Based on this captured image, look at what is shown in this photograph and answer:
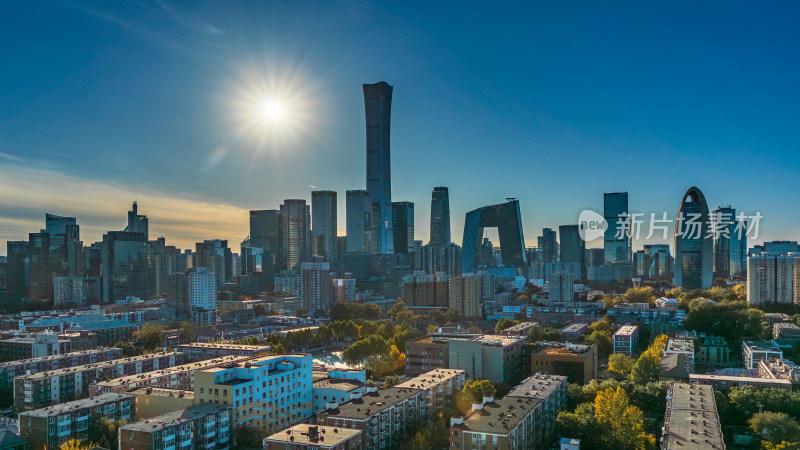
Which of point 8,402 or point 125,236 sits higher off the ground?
point 125,236

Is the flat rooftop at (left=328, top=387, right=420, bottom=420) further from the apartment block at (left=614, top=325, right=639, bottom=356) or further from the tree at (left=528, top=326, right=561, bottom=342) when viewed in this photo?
the apartment block at (left=614, top=325, right=639, bottom=356)

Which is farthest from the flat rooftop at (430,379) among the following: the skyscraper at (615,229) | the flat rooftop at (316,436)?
→ the skyscraper at (615,229)

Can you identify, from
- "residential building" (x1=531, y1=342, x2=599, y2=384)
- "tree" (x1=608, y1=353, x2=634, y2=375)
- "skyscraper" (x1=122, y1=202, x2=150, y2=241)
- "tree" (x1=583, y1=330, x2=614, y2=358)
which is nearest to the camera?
"residential building" (x1=531, y1=342, x2=599, y2=384)

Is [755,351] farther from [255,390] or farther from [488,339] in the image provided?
[255,390]

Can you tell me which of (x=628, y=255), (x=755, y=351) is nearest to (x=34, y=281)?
(x=755, y=351)

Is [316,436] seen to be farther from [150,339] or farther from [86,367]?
[150,339]

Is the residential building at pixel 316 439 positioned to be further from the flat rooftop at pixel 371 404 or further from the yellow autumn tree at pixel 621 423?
the yellow autumn tree at pixel 621 423

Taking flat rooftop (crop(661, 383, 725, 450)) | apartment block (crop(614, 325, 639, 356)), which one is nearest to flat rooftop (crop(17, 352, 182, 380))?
flat rooftop (crop(661, 383, 725, 450))
